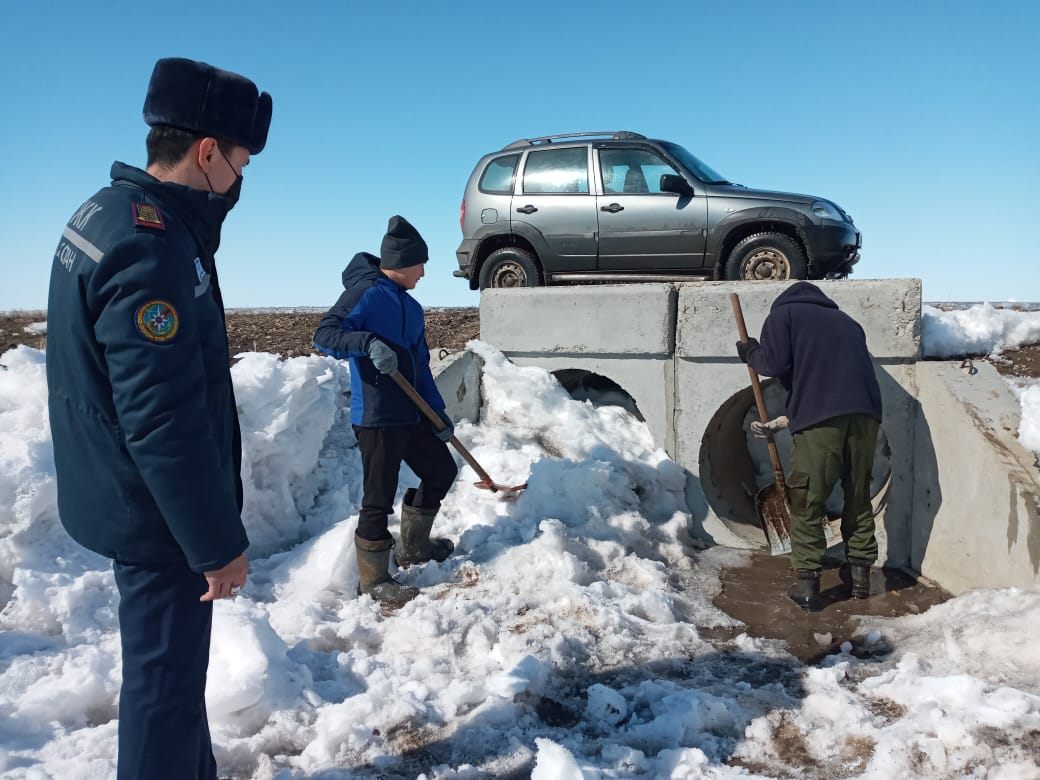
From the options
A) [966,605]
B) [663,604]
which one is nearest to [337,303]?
[663,604]

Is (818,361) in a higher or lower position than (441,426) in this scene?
higher

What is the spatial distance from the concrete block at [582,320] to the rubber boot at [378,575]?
280cm

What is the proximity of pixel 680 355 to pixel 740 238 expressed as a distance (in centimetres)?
209

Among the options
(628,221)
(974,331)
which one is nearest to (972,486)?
(974,331)

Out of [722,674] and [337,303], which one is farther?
[337,303]

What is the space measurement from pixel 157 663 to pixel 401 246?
289 centimetres

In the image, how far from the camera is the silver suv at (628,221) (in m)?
7.32

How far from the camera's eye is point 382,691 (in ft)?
10.8

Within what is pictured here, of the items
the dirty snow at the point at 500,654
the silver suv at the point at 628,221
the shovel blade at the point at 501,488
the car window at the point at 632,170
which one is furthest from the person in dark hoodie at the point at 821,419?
the car window at the point at 632,170

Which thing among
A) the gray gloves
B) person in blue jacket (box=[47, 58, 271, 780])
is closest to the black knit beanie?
the gray gloves

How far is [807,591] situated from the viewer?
4.64m

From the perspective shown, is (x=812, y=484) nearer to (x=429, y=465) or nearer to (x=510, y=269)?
(x=429, y=465)

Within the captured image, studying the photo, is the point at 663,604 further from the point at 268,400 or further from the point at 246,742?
the point at 268,400

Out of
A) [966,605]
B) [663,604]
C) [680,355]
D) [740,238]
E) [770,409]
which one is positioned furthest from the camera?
[740,238]
